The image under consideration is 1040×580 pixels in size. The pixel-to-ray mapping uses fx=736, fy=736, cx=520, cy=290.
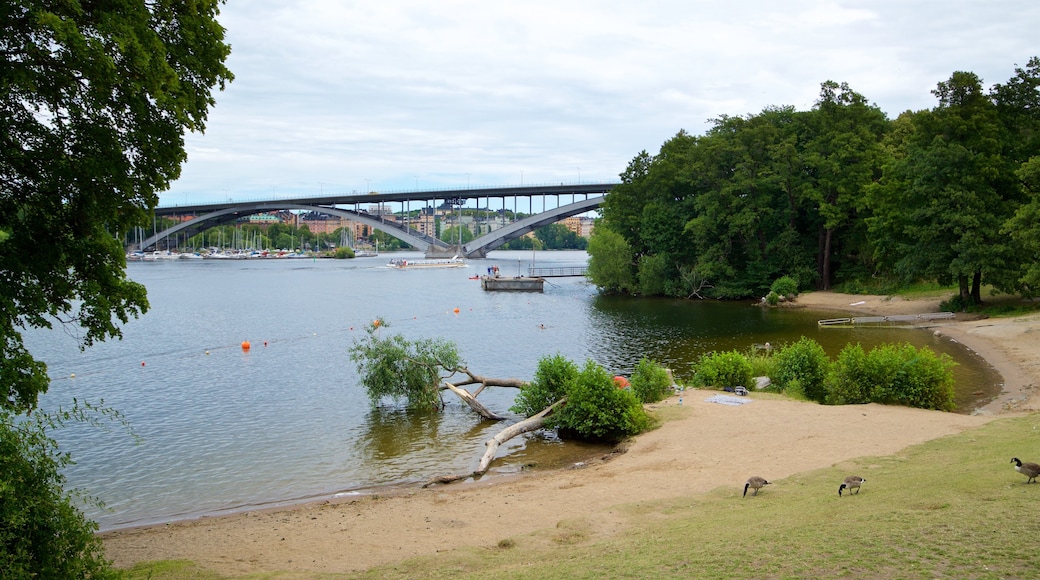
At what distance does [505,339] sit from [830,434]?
26.2 m

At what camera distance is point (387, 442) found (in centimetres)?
2166

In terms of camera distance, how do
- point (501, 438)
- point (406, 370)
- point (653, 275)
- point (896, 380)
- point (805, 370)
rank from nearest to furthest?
point (501, 438)
point (896, 380)
point (805, 370)
point (406, 370)
point (653, 275)

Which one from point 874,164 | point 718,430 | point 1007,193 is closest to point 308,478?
point 718,430

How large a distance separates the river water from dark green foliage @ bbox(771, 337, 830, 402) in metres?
4.67

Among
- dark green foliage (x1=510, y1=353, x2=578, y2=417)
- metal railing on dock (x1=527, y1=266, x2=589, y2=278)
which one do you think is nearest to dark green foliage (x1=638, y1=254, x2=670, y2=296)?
metal railing on dock (x1=527, y1=266, x2=589, y2=278)

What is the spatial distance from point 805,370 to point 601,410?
827 centimetres

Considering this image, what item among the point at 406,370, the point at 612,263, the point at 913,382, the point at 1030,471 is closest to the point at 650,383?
the point at 913,382

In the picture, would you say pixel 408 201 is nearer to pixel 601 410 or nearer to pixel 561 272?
pixel 561 272

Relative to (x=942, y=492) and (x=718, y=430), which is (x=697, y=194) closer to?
(x=718, y=430)

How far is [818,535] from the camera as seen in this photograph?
9.56 meters

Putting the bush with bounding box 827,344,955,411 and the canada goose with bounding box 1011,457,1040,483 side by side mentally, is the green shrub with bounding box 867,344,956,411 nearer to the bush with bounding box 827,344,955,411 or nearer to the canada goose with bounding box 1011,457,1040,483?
the bush with bounding box 827,344,955,411

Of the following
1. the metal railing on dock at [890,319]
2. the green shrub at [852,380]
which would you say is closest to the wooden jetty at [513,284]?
the metal railing on dock at [890,319]

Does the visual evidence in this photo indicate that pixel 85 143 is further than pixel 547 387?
No

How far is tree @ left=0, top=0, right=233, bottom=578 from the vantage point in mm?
8844
